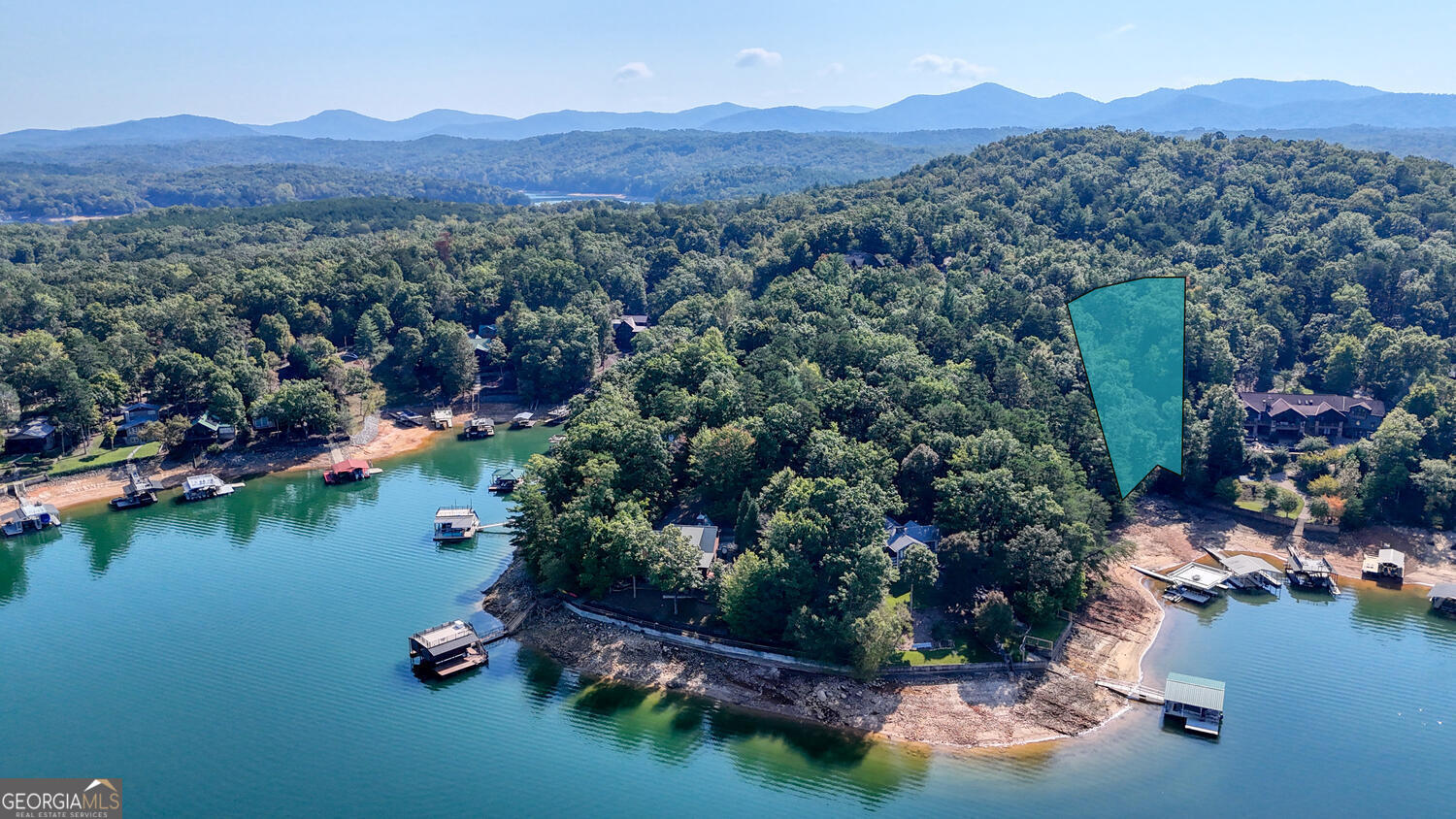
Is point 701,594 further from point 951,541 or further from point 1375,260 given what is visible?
point 1375,260

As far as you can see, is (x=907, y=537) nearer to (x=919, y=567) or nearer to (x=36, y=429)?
(x=919, y=567)

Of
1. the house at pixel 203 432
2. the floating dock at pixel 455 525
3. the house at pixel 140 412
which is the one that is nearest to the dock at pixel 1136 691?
the floating dock at pixel 455 525

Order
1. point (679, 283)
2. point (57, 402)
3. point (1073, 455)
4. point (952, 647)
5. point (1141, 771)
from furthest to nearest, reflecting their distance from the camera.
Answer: point (679, 283)
point (57, 402)
point (1073, 455)
point (952, 647)
point (1141, 771)

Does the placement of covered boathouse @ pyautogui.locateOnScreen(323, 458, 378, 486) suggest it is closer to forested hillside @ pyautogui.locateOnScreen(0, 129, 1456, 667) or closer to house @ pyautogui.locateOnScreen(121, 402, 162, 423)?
forested hillside @ pyautogui.locateOnScreen(0, 129, 1456, 667)

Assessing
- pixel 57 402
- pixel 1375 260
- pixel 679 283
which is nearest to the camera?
pixel 57 402

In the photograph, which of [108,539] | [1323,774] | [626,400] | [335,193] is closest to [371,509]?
[108,539]

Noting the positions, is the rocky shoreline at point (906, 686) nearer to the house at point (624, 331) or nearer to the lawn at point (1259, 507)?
the lawn at point (1259, 507)
